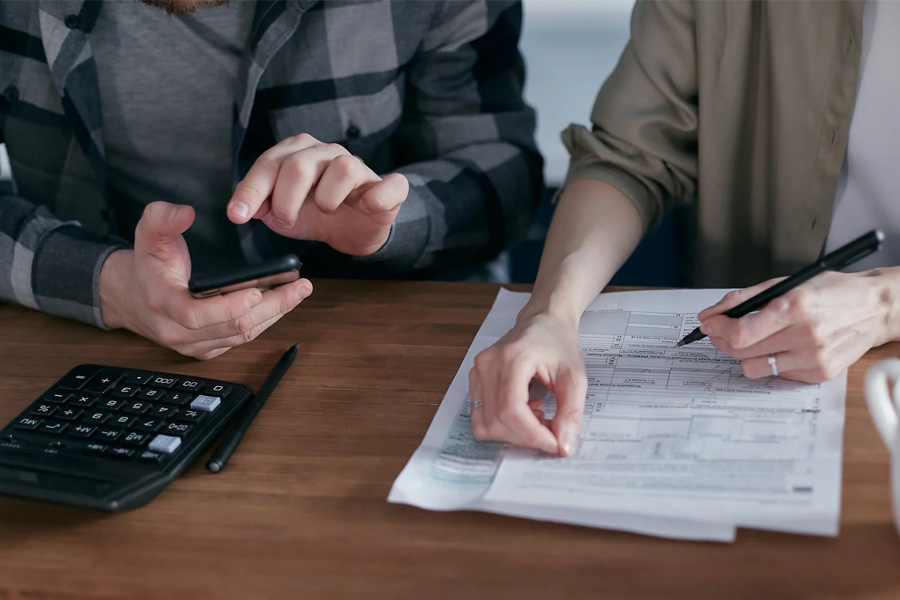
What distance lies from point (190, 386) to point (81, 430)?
94 mm

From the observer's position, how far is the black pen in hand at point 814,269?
62 centimetres

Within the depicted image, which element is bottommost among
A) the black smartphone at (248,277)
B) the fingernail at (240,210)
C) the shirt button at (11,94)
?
the black smartphone at (248,277)

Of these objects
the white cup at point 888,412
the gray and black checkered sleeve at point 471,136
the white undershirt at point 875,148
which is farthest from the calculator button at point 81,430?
the white undershirt at point 875,148

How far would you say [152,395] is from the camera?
736 mm

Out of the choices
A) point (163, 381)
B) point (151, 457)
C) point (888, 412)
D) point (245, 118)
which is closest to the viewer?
point (888, 412)

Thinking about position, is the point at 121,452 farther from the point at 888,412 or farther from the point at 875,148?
the point at 875,148

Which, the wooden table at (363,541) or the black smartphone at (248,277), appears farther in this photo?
the black smartphone at (248,277)

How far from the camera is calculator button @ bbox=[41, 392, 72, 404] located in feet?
2.41

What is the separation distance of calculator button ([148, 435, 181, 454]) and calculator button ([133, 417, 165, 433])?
2 cm

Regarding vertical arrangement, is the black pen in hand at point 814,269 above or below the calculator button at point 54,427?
above

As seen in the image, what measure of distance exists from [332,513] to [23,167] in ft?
2.93

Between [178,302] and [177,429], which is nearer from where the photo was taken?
[177,429]

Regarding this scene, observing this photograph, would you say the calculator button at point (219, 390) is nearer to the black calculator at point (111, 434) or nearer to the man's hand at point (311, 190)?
the black calculator at point (111, 434)

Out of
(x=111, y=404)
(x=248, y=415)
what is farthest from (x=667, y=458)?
(x=111, y=404)
